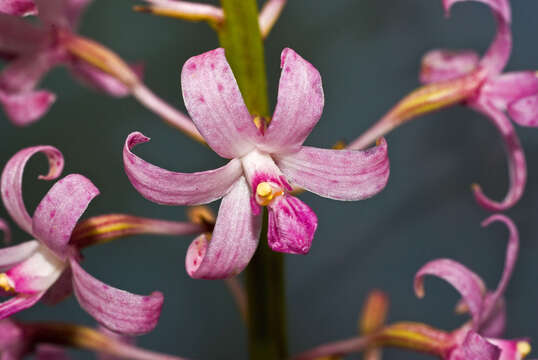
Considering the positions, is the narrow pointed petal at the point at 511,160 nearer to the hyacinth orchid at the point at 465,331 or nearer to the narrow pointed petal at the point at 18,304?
the hyacinth orchid at the point at 465,331

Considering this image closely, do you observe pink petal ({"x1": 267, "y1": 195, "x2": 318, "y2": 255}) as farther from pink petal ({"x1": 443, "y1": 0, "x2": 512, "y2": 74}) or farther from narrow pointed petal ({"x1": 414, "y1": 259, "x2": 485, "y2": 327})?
pink petal ({"x1": 443, "y1": 0, "x2": 512, "y2": 74})

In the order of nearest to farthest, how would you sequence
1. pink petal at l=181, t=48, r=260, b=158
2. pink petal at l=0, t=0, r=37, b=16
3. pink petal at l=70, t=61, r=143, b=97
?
pink petal at l=181, t=48, r=260, b=158
pink petal at l=0, t=0, r=37, b=16
pink petal at l=70, t=61, r=143, b=97

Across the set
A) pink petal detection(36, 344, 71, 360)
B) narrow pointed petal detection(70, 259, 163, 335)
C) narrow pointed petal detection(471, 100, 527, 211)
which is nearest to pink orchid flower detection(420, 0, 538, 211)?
narrow pointed petal detection(471, 100, 527, 211)

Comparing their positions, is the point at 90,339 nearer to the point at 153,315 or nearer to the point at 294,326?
the point at 153,315

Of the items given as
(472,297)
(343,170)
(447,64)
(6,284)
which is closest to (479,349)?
(472,297)

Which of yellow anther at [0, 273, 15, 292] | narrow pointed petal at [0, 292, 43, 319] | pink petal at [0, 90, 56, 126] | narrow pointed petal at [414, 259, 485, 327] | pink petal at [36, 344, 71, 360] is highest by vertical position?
narrow pointed petal at [414, 259, 485, 327]

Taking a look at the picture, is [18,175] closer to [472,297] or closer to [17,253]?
[17,253]
